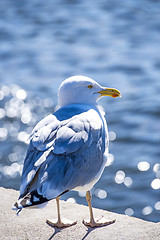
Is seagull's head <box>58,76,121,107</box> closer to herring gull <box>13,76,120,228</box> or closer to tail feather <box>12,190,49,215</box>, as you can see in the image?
herring gull <box>13,76,120,228</box>

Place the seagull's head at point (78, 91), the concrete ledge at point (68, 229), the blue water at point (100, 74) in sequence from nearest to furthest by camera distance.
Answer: the concrete ledge at point (68, 229) < the seagull's head at point (78, 91) < the blue water at point (100, 74)

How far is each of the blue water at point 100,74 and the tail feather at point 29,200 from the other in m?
4.12

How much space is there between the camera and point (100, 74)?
466 inches

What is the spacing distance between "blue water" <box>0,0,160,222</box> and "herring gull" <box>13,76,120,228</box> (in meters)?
3.41

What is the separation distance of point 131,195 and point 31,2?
338 inches

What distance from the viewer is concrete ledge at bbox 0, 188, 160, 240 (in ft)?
Answer: 17.1

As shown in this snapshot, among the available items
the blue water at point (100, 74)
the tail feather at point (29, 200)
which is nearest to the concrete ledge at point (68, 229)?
the tail feather at point (29, 200)

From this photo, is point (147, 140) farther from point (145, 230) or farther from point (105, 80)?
point (145, 230)

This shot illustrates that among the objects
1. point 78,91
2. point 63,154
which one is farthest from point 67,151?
point 78,91

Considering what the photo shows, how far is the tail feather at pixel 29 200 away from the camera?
4.56 metres

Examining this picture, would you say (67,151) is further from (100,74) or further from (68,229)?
(100,74)

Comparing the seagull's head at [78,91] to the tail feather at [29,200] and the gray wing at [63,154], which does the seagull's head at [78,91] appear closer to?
the gray wing at [63,154]

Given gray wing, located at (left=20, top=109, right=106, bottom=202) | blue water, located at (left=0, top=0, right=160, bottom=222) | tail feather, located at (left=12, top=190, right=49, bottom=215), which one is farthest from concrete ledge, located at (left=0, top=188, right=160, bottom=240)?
blue water, located at (left=0, top=0, right=160, bottom=222)

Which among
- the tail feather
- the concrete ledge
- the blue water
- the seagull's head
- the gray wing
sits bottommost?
the blue water
